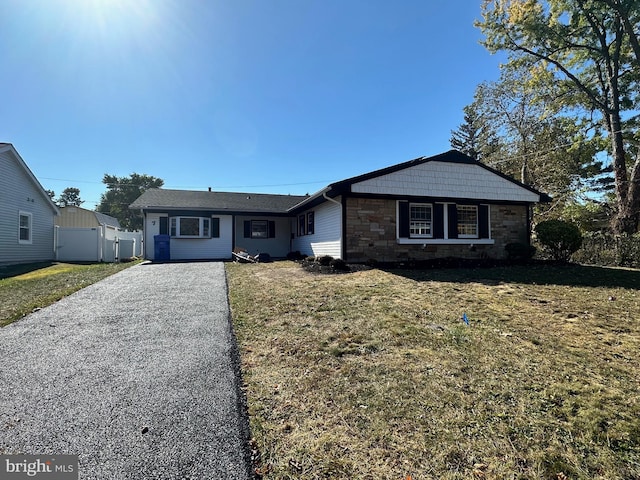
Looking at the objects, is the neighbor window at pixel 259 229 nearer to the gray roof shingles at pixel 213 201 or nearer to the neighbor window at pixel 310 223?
the gray roof shingles at pixel 213 201

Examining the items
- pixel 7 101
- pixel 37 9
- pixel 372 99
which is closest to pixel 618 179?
pixel 372 99

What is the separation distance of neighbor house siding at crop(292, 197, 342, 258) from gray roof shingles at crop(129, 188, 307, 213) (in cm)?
329

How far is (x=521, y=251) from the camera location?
11.4 metres

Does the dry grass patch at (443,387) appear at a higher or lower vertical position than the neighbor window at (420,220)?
lower

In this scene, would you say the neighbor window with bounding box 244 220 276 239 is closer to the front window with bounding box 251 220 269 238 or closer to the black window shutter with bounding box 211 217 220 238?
the front window with bounding box 251 220 269 238

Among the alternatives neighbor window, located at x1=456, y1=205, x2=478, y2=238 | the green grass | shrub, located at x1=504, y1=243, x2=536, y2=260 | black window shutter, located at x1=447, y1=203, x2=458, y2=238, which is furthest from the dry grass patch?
neighbor window, located at x1=456, y1=205, x2=478, y2=238

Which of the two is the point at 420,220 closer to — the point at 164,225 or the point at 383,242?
the point at 383,242

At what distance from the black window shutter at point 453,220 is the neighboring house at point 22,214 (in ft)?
58.1

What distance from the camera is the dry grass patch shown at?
184 cm

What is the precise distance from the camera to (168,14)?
7.78 metres

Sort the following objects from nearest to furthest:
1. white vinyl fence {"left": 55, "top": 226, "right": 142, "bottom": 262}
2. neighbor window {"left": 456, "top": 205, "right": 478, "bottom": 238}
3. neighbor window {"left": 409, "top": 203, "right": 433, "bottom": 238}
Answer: neighbor window {"left": 409, "top": 203, "right": 433, "bottom": 238} < neighbor window {"left": 456, "top": 205, "right": 478, "bottom": 238} < white vinyl fence {"left": 55, "top": 226, "right": 142, "bottom": 262}

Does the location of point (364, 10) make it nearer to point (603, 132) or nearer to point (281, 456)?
point (281, 456)

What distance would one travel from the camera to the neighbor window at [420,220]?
11.5 metres

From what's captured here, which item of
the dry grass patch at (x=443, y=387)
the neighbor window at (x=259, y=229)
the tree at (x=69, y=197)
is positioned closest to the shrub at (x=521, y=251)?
the dry grass patch at (x=443, y=387)
